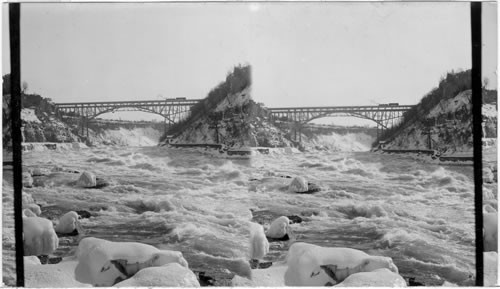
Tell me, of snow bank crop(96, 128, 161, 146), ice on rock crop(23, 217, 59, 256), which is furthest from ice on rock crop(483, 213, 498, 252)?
ice on rock crop(23, 217, 59, 256)

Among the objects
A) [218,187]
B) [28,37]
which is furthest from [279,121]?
[28,37]

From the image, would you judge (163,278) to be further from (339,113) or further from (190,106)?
(339,113)

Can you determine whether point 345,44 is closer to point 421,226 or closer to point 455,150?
point 455,150

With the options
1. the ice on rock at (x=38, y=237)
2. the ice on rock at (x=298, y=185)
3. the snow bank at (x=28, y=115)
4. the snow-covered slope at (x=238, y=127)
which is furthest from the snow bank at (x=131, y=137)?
the ice on rock at (x=298, y=185)

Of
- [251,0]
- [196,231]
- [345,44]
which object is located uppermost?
[251,0]

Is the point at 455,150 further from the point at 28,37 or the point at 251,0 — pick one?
the point at 28,37

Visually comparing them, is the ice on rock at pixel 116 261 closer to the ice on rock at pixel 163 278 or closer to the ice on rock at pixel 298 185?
the ice on rock at pixel 163 278

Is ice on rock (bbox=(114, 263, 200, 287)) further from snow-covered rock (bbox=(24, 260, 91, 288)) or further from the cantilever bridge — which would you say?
the cantilever bridge

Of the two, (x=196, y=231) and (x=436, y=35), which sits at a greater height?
(x=436, y=35)

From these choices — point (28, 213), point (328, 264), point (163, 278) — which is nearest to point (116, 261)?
point (163, 278)
